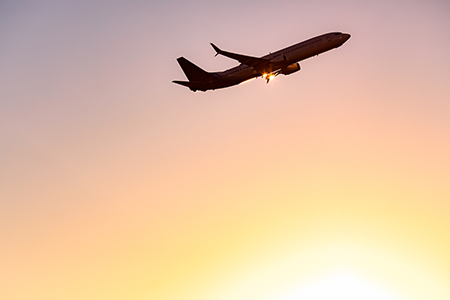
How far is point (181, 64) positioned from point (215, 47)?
19895 millimetres

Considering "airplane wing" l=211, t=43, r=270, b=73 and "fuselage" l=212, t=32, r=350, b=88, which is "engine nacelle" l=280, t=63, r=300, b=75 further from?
"airplane wing" l=211, t=43, r=270, b=73

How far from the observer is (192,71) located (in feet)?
363

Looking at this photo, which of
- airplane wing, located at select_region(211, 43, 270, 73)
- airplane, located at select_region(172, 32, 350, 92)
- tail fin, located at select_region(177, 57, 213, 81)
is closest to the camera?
airplane wing, located at select_region(211, 43, 270, 73)

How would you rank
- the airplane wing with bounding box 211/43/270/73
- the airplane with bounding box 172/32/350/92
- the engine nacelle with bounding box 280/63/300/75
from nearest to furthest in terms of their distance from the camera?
the airplane wing with bounding box 211/43/270/73 < the airplane with bounding box 172/32/350/92 < the engine nacelle with bounding box 280/63/300/75

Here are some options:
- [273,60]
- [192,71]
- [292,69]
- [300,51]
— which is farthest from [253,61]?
[192,71]

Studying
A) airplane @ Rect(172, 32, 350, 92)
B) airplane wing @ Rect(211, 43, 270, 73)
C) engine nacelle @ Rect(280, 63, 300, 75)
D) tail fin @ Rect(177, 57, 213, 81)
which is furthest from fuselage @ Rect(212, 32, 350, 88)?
tail fin @ Rect(177, 57, 213, 81)

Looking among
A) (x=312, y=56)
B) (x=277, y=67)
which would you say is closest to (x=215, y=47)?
(x=277, y=67)

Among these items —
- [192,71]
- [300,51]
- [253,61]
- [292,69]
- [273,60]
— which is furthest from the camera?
[192,71]

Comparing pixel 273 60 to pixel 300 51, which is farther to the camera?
pixel 273 60

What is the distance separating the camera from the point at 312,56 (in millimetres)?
101000

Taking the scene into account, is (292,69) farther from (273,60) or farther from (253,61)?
(253,61)

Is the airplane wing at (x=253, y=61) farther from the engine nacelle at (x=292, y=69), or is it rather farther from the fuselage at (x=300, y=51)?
the engine nacelle at (x=292, y=69)

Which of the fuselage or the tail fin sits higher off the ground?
the tail fin

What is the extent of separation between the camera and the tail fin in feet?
354
